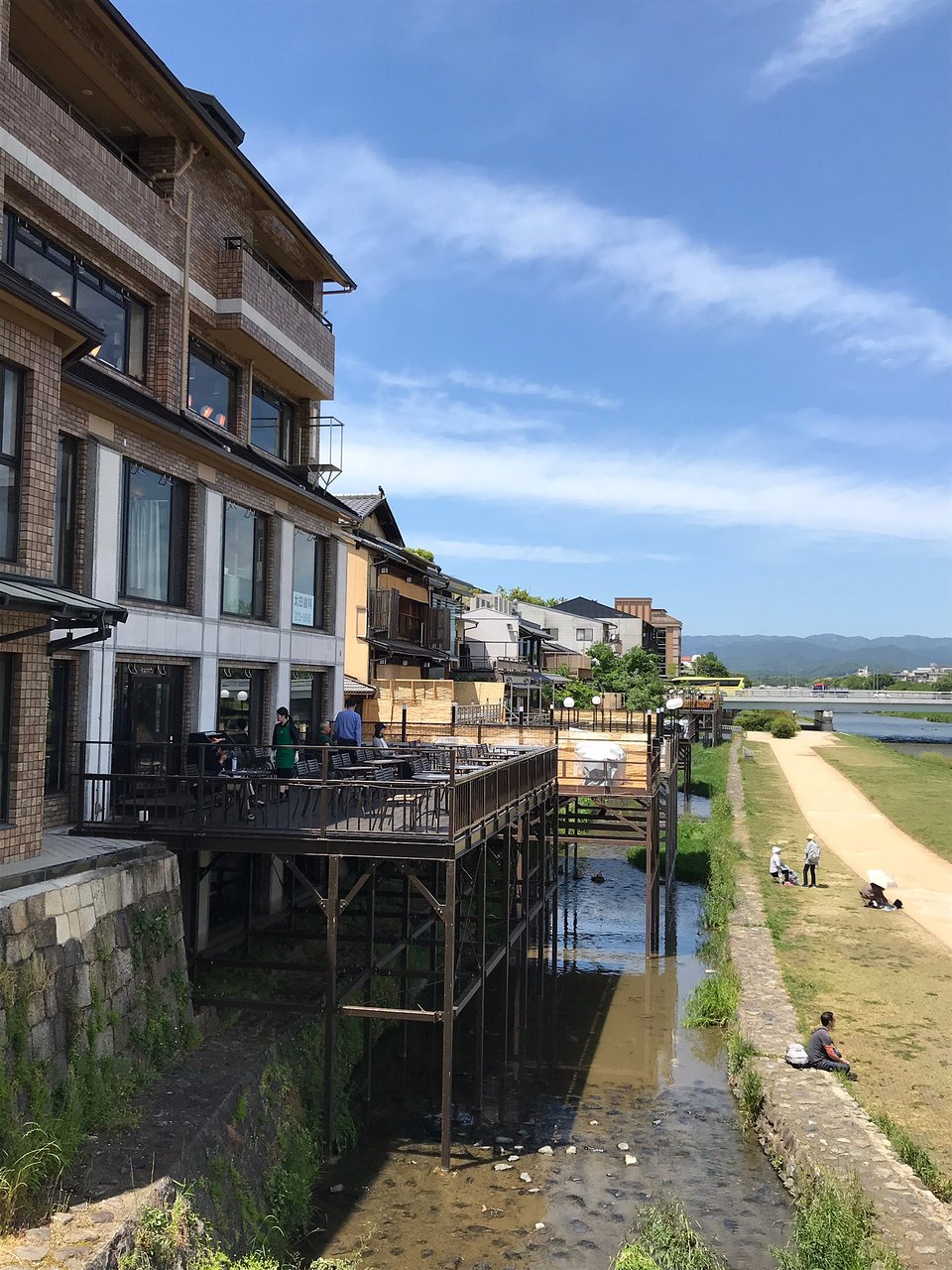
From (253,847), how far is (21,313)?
6479 mm

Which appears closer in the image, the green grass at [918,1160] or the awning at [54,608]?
the awning at [54,608]

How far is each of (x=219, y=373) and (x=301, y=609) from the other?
4915 millimetres

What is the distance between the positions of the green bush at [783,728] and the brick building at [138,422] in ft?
253

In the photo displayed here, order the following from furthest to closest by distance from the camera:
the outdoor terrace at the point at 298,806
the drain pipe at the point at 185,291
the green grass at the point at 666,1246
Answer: the drain pipe at the point at 185,291 < the outdoor terrace at the point at 298,806 < the green grass at the point at 666,1246

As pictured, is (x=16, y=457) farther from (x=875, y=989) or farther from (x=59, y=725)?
(x=875, y=989)

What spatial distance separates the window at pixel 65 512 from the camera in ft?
44.3

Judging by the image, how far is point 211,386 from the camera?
18.8m

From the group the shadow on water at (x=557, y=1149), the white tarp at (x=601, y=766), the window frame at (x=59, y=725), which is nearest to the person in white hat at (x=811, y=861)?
the white tarp at (x=601, y=766)

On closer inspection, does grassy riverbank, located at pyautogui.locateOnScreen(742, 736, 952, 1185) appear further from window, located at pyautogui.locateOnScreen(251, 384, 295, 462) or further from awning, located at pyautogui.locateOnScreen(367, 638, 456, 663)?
awning, located at pyautogui.locateOnScreen(367, 638, 456, 663)

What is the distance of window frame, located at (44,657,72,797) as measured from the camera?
13.4 m

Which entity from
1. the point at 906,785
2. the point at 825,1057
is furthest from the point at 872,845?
the point at 825,1057

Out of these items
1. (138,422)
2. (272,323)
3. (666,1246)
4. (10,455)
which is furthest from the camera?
(272,323)

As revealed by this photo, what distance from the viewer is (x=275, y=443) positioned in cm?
2153

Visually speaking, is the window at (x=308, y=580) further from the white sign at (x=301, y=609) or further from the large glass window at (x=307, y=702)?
the large glass window at (x=307, y=702)
